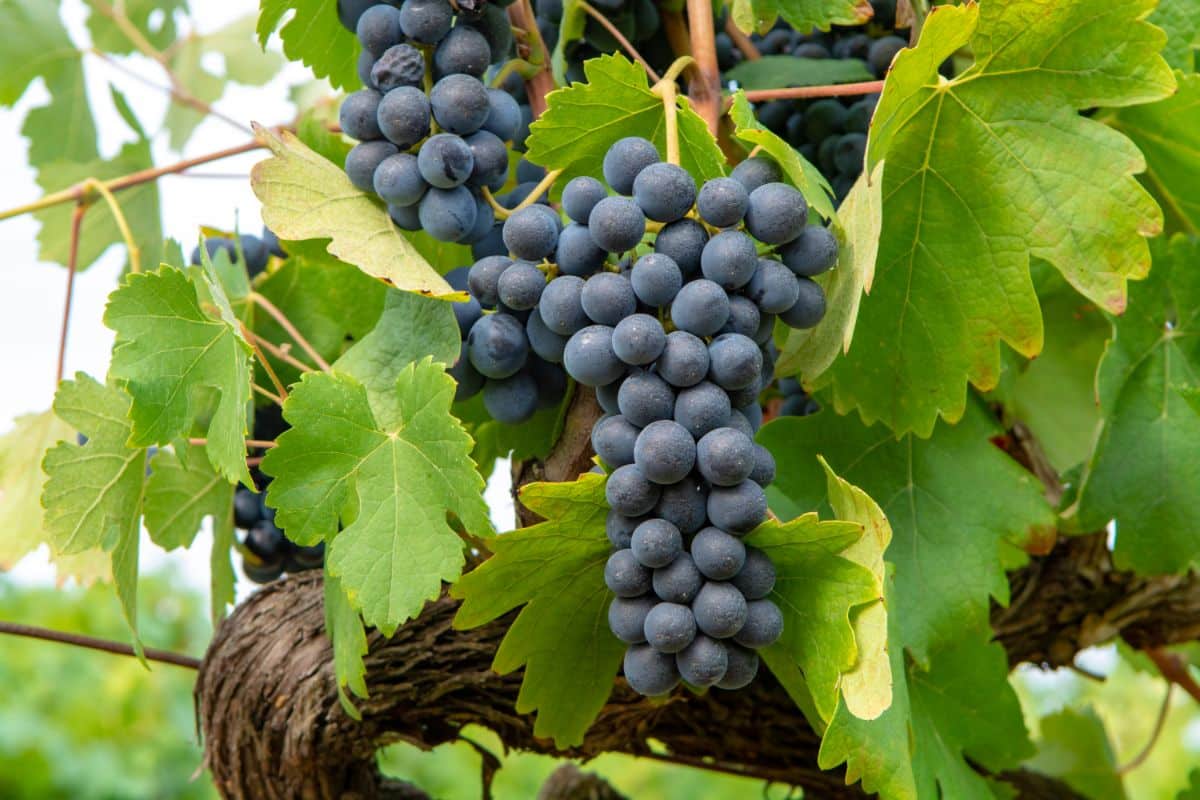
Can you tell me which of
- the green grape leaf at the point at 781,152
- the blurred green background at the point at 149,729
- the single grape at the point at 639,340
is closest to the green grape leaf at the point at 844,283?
the green grape leaf at the point at 781,152

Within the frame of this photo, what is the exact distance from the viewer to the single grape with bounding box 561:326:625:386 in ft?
2.14

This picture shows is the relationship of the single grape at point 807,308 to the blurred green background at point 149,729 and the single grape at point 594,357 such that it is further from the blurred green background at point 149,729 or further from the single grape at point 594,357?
the blurred green background at point 149,729

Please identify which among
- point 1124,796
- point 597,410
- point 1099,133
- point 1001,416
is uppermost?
point 1099,133

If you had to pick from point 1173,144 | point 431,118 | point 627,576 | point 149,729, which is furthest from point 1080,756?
point 149,729

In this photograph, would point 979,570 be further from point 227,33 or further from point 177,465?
point 227,33

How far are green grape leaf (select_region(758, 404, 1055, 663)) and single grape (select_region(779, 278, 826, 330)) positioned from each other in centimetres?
19

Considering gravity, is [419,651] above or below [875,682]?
below

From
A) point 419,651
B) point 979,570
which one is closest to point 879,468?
point 979,570

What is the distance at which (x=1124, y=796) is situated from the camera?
143cm

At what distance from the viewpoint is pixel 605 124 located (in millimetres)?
756

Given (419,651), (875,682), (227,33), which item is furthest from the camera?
(227,33)

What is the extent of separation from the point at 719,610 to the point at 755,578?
0.13 ft

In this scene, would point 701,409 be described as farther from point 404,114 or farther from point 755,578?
point 404,114

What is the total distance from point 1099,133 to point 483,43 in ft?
1.29
